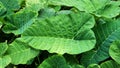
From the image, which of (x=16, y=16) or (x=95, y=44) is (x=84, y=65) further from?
(x=16, y=16)

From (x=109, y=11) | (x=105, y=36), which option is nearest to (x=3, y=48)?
(x=105, y=36)

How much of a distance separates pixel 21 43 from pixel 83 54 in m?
0.33

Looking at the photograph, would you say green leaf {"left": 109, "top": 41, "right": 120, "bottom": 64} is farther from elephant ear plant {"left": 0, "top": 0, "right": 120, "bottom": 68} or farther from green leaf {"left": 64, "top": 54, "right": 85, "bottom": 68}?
green leaf {"left": 64, "top": 54, "right": 85, "bottom": 68}

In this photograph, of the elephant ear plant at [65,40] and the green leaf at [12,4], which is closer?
the elephant ear plant at [65,40]

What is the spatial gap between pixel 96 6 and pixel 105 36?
26 centimetres

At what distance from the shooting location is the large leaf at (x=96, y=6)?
5.30 feet

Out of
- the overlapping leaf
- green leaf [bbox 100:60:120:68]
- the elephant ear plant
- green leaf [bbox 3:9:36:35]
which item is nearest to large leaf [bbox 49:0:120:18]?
the elephant ear plant

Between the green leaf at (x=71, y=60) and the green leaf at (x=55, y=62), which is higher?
the green leaf at (x=55, y=62)

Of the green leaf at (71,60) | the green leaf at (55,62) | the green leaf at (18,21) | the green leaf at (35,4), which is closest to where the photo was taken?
the green leaf at (55,62)

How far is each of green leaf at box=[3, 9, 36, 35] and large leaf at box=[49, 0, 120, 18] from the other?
0.22 meters

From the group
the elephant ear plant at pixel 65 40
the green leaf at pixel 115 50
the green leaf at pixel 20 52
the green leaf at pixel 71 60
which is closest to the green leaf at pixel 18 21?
the elephant ear plant at pixel 65 40

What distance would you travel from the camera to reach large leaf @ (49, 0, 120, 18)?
63.6 inches

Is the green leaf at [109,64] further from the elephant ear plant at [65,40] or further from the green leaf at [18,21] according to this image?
the green leaf at [18,21]

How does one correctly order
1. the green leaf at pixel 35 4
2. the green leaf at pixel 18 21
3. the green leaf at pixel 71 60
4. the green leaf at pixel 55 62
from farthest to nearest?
the green leaf at pixel 35 4 < the green leaf at pixel 18 21 < the green leaf at pixel 71 60 < the green leaf at pixel 55 62
